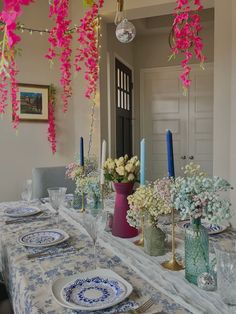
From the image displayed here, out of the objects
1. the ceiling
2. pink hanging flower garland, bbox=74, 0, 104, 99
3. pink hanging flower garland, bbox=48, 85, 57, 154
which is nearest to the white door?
the ceiling

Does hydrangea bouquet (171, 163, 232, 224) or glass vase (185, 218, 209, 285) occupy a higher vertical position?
hydrangea bouquet (171, 163, 232, 224)

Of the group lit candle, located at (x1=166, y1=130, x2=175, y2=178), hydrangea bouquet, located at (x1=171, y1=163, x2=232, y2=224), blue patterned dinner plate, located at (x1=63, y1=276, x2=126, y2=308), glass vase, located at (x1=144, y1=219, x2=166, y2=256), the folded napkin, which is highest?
lit candle, located at (x1=166, y1=130, x2=175, y2=178)

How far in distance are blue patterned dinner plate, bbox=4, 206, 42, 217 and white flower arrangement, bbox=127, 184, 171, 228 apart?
0.87m

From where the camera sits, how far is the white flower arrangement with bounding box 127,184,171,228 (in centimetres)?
108

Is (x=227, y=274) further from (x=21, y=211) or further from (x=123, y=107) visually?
(x=123, y=107)

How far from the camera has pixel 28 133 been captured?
3.23m

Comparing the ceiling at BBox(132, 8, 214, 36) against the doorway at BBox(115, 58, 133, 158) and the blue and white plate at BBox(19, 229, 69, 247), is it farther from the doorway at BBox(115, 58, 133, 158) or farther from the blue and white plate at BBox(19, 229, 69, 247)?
the blue and white plate at BBox(19, 229, 69, 247)

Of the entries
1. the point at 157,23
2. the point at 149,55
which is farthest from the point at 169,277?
the point at 149,55

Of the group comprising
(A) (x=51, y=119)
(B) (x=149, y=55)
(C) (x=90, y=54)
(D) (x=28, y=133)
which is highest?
(B) (x=149, y=55)

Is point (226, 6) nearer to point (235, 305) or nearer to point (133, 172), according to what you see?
point (133, 172)

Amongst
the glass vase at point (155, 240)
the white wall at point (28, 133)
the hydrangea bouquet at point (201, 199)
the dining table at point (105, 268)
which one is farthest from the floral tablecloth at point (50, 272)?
the white wall at point (28, 133)

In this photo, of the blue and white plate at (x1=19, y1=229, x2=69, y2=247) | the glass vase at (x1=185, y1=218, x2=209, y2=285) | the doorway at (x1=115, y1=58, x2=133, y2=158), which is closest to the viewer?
the glass vase at (x1=185, y1=218, x2=209, y2=285)

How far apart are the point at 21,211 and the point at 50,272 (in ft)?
3.06

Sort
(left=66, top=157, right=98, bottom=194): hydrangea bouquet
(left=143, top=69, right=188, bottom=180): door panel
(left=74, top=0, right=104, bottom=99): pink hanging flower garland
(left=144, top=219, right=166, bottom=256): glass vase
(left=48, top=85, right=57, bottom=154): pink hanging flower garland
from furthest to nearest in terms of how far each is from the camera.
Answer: (left=143, top=69, right=188, bottom=180): door panel → (left=48, top=85, right=57, bottom=154): pink hanging flower garland → (left=74, top=0, right=104, bottom=99): pink hanging flower garland → (left=66, top=157, right=98, bottom=194): hydrangea bouquet → (left=144, top=219, right=166, bottom=256): glass vase
